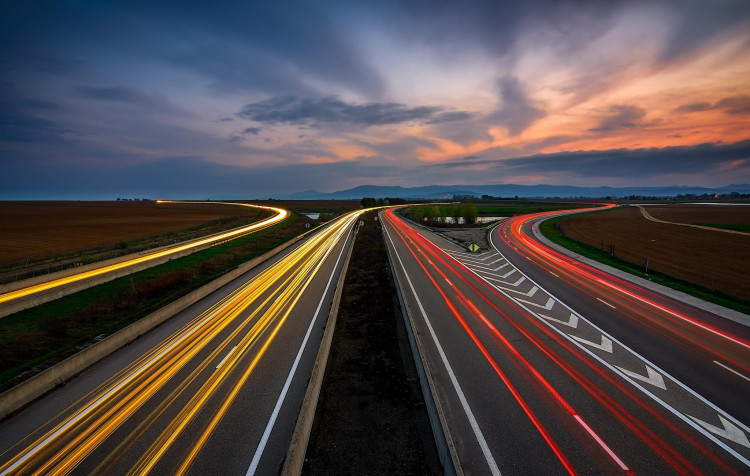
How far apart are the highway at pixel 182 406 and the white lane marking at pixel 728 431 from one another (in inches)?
479

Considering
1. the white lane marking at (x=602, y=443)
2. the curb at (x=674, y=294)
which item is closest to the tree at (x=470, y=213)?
the curb at (x=674, y=294)

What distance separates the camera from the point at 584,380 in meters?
11.6

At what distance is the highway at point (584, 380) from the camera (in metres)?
8.30

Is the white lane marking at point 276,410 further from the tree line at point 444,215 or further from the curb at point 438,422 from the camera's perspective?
the tree line at point 444,215

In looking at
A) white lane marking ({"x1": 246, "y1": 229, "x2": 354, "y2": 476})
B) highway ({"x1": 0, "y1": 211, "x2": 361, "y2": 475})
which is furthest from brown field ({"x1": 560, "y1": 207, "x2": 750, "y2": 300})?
highway ({"x1": 0, "y1": 211, "x2": 361, "y2": 475})

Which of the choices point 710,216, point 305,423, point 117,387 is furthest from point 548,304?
point 710,216

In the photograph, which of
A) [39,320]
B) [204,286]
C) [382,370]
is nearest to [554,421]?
[382,370]

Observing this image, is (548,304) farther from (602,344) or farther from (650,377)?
(650,377)

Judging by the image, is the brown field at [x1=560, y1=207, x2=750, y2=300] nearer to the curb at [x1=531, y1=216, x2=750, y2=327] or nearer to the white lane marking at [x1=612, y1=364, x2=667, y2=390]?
the curb at [x1=531, y1=216, x2=750, y2=327]

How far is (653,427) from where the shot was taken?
30.3 ft

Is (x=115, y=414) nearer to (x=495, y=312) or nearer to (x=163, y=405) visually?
(x=163, y=405)

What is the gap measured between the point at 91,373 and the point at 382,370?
1133 centimetres

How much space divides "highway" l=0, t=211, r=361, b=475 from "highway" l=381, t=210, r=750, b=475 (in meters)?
5.26

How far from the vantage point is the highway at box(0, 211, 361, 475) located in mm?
8133
